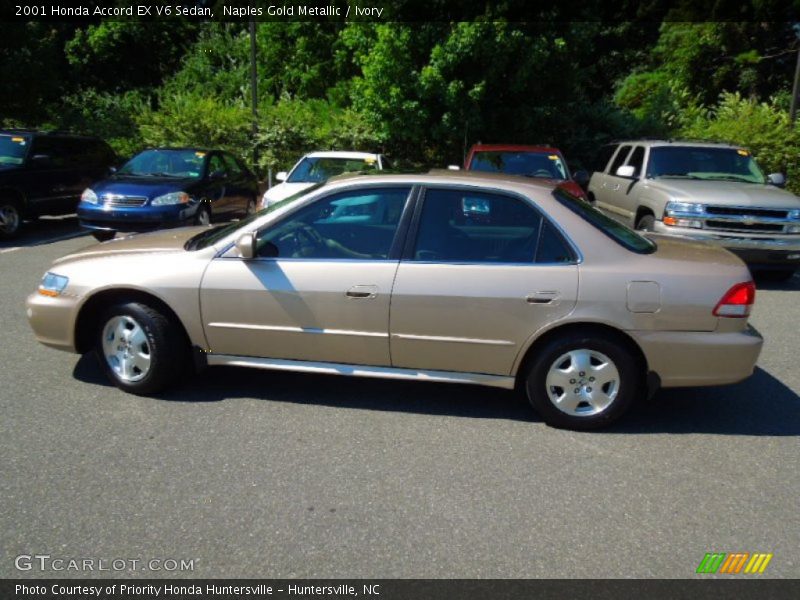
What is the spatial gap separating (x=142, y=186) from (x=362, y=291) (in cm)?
744

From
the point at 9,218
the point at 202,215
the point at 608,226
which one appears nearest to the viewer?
the point at 608,226

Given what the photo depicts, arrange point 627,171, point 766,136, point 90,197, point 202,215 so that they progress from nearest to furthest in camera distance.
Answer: point 627,171, point 90,197, point 202,215, point 766,136

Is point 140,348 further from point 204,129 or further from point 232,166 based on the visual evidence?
point 204,129

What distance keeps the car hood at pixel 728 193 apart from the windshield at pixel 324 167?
459 centimetres

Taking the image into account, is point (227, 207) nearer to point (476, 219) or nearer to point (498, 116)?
point (498, 116)

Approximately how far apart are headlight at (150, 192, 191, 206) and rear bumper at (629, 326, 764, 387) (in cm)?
813

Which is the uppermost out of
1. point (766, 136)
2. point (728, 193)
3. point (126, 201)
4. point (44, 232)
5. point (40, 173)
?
point (766, 136)

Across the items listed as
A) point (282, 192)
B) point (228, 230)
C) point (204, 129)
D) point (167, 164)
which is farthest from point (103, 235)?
point (228, 230)

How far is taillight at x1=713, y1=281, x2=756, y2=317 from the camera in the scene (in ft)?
14.0

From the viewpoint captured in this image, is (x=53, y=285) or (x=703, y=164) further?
(x=703, y=164)

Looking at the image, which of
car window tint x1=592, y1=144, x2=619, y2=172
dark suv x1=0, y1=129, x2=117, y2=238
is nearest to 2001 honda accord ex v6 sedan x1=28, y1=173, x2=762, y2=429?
car window tint x1=592, y1=144, x2=619, y2=172

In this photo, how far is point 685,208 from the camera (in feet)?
29.3

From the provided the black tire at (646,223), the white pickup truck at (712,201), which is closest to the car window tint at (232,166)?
the white pickup truck at (712,201)

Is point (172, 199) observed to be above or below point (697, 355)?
above
